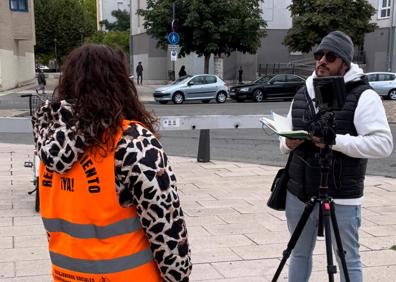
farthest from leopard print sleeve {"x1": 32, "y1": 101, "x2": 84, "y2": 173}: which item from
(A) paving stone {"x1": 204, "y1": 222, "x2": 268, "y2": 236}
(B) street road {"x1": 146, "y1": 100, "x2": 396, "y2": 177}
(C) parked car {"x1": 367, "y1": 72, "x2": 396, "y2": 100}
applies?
(C) parked car {"x1": 367, "y1": 72, "x2": 396, "y2": 100}

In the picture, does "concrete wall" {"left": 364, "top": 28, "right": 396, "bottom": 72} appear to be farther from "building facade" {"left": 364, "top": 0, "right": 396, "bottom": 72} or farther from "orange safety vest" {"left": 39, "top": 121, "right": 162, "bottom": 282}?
"orange safety vest" {"left": 39, "top": 121, "right": 162, "bottom": 282}

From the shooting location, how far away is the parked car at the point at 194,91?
23.8 m

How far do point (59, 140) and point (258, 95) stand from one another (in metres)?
23.7

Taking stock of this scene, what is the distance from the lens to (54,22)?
52.6m

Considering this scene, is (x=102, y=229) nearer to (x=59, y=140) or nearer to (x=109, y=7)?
(x=59, y=140)

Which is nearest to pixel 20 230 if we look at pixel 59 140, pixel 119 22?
pixel 59 140

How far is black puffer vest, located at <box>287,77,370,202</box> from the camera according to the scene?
2.92 m

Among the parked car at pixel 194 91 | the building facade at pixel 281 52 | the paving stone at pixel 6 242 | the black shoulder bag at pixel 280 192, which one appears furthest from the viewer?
the building facade at pixel 281 52

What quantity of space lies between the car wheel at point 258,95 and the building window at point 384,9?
1615 centimetres

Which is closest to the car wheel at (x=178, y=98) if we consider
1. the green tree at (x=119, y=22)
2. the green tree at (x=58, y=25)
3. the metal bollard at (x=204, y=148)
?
the metal bollard at (x=204, y=148)

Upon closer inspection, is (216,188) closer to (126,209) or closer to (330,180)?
(330,180)

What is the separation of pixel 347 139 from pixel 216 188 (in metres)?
4.40

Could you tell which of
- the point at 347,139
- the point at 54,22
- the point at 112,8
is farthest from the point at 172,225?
the point at 112,8

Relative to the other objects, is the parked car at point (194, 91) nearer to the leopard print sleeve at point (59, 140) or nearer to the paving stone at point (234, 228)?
the paving stone at point (234, 228)
